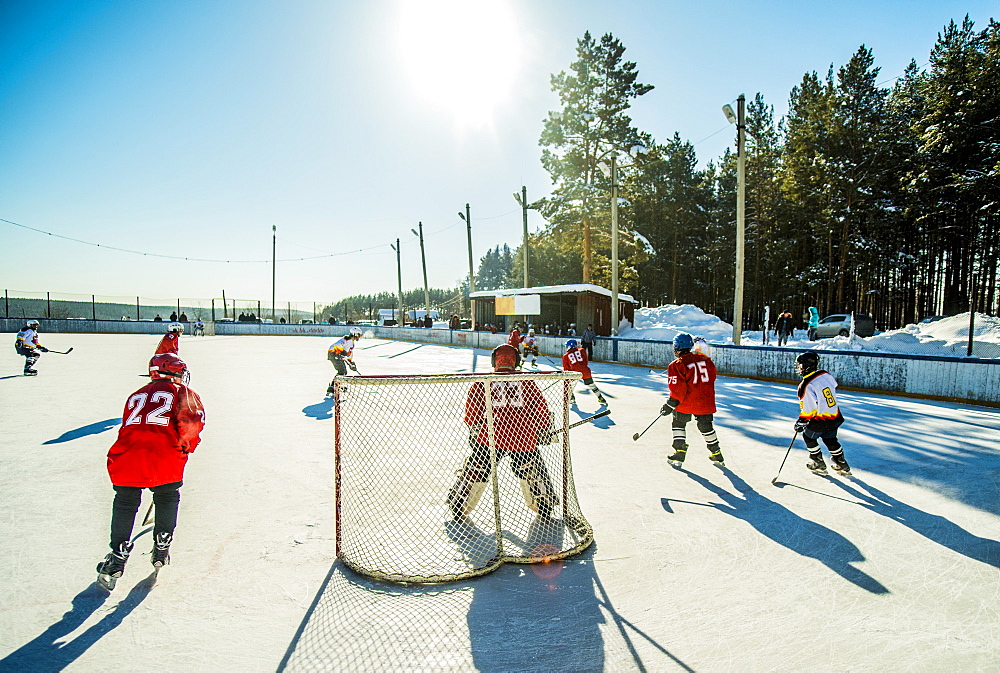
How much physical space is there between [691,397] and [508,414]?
310 cm

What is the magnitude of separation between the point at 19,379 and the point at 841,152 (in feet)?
129

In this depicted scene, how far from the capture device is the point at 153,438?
3248 millimetres

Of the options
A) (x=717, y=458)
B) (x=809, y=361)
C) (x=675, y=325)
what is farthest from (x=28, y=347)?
(x=675, y=325)

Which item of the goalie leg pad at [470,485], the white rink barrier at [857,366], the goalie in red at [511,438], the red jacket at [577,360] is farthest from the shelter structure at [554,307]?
the goalie leg pad at [470,485]

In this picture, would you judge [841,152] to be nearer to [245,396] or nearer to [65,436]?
[245,396]

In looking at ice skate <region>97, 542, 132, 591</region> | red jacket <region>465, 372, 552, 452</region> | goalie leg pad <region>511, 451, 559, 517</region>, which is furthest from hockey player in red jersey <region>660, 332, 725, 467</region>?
ice skate <region>97, 542, 132, 591</region>

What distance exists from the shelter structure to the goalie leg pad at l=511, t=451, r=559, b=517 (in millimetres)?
21445

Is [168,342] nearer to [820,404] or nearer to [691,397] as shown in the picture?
[691,397]

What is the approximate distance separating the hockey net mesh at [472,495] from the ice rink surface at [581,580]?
21 centimetres

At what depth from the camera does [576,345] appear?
10.4m

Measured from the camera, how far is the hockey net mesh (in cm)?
359

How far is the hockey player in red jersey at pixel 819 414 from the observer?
5.60 meters

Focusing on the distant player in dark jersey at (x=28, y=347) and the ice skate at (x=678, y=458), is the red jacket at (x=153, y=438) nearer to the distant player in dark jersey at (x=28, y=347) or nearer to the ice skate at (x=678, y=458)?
the ice skate at (x=678, y=458)

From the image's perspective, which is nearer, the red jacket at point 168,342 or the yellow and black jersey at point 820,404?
the yellow and black jersey at point 820,404
